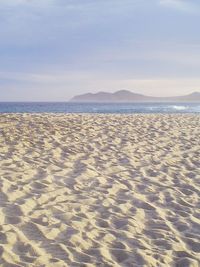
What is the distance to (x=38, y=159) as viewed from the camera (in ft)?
30.4

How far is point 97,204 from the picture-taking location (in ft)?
20.9

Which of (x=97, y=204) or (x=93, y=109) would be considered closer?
(x=97, y=204)

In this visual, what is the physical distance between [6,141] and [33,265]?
712 cm

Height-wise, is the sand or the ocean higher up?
the sand

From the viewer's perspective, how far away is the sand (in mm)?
4812

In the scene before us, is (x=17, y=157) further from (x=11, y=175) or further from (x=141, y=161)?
(x=141, y=161)

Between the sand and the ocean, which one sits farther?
the ocean

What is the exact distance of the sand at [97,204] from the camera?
4812 millimetres

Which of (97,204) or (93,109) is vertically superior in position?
(97,204)

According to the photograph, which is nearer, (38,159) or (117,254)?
(117,254)

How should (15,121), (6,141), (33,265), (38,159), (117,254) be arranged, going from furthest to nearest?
1. (15,121)
2. (6,141)
3. (38,159)
4. (117,254)
5. (33,265)

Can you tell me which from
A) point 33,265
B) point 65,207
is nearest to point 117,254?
point 33,265

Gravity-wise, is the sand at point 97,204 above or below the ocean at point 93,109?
above

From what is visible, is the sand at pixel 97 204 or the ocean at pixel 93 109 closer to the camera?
the sand at pixel 97 204
